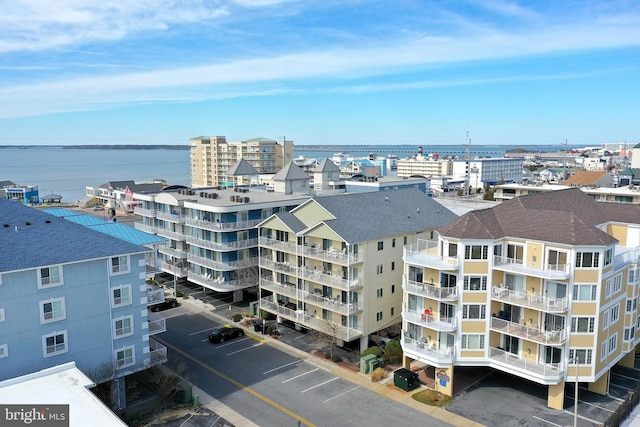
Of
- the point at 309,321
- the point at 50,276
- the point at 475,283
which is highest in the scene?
the point at 50,276

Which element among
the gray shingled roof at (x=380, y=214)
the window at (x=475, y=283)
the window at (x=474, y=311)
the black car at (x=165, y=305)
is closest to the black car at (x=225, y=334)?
the black car at (x=165, y=305)

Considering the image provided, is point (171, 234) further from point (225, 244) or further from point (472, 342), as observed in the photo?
point (472, 342)

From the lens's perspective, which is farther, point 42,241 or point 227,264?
point 227,264

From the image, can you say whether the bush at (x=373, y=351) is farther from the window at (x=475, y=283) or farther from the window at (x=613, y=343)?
the window at (x=613, y=343)

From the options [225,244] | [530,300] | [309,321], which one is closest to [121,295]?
[309,321]

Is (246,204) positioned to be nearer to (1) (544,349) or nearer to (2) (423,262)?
(2) (423,262)

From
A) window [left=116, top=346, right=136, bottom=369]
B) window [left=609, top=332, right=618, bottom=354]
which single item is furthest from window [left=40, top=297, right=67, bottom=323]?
window [left=609, top=332, right=618, bottom=354]
